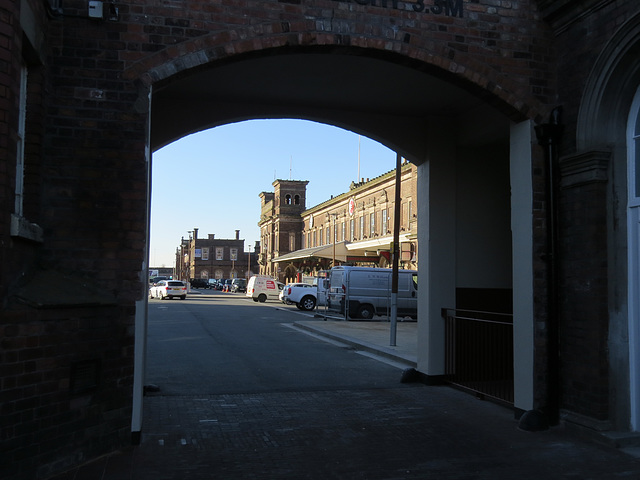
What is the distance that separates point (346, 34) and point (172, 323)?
55.1 feet

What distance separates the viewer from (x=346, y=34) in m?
6.26

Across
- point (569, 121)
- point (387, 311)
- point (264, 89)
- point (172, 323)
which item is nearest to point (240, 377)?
point (264, 89)

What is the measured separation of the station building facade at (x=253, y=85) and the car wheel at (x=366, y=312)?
1704 centimetres

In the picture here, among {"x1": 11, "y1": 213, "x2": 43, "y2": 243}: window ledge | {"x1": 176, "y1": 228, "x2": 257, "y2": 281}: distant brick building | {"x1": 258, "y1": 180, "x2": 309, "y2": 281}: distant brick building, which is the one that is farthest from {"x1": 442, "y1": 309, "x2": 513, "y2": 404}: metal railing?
{"x1": 176, "y1": 228, "x2": 257, "y2": 281}: distant brick building

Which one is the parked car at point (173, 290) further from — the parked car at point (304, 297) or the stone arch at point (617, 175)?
the stone arch at point (617, 175)

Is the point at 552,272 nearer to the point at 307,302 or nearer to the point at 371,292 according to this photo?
the point at 371,292

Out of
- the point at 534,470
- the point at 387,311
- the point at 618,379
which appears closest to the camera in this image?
the point at 534,470

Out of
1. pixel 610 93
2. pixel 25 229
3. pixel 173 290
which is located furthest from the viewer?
pixel 173 290

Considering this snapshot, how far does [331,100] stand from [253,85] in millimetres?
1199

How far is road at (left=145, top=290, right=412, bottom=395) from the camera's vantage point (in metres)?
9.16

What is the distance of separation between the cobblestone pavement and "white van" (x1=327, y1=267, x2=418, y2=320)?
52.4 ft

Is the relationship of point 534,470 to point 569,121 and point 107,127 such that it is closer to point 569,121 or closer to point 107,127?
point 569,121

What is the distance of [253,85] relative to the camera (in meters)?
7.88

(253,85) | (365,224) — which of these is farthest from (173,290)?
(253,85)
